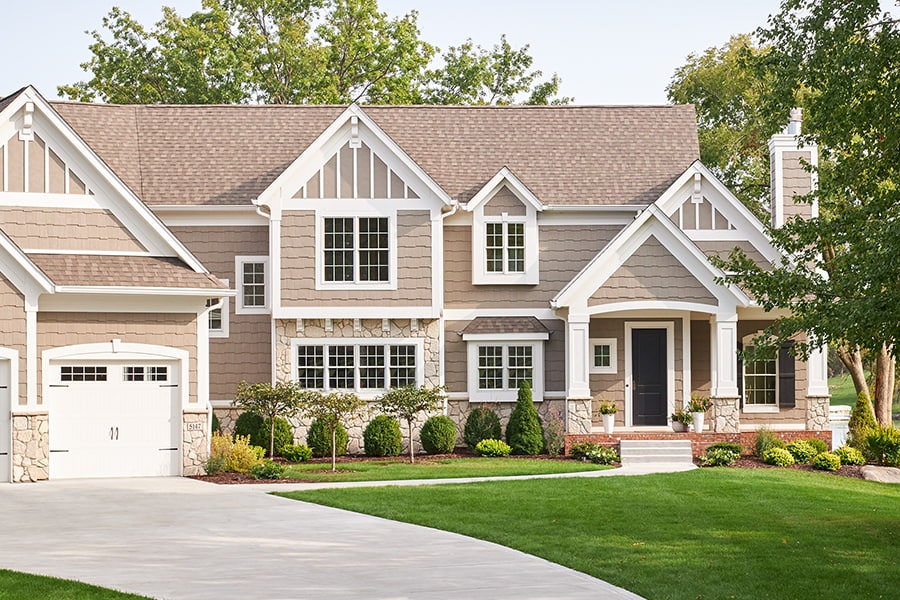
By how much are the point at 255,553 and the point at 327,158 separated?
1498cm

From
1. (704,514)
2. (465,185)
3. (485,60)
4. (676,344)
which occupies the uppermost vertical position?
(485,60)

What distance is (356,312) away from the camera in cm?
2806

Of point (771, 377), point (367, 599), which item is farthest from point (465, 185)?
point (367, 599)

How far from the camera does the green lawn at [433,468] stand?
75.4ft

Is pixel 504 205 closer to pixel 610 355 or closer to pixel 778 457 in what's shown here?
pixel 610 355

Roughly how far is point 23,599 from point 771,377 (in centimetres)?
2172

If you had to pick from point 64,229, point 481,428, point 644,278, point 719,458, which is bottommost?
point 719,458

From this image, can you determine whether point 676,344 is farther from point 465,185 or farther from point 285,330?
point 285,330

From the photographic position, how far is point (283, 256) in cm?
2791

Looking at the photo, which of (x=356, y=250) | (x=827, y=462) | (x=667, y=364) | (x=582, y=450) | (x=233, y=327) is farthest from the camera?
(x=667, y=364)

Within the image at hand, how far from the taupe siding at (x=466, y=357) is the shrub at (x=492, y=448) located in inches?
82.7

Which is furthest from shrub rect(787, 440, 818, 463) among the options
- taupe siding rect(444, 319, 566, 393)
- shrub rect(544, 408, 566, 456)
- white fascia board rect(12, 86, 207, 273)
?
white fascia board rect(12, 86, 207, 273)

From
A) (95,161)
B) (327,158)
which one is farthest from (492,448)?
(95,161)

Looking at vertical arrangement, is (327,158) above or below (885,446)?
above
